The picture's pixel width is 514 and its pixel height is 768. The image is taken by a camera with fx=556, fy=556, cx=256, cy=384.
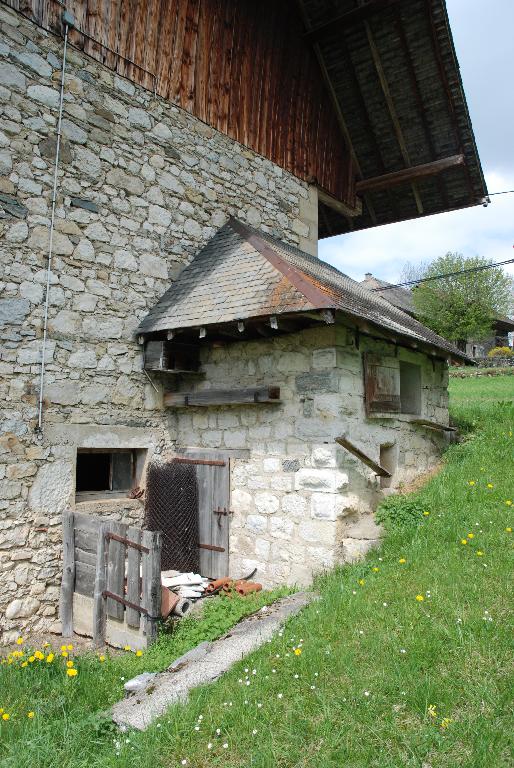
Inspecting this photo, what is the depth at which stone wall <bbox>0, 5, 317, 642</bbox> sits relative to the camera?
216 inches

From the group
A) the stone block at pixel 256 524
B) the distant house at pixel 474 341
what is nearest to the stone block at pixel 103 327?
the stone block at pixel 256 524

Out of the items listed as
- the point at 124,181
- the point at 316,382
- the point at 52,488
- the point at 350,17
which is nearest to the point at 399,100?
the point at 350,17

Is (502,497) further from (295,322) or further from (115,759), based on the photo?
(115,759)

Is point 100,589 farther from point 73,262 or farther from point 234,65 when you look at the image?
point 234,65

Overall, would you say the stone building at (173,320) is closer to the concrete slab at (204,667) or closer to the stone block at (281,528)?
the stone block at (281,528)

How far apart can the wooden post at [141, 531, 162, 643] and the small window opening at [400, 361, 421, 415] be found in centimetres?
400

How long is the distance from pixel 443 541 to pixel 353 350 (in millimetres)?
2112

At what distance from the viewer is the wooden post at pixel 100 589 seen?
5.24m

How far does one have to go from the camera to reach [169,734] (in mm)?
3248

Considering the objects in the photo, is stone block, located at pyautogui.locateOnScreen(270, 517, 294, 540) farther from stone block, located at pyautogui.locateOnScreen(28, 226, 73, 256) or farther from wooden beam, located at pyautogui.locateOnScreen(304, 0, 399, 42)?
wooden beam, located at pyautogui.locateOnScreen(304, 0, 399, 42)

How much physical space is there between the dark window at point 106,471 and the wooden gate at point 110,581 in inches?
40.0

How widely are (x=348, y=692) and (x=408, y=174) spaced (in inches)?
349


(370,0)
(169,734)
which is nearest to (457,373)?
(370,0)

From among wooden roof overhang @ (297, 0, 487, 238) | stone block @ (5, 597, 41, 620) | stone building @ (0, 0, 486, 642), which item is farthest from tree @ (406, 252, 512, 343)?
stone block @ (5, 597, 41, 620)
